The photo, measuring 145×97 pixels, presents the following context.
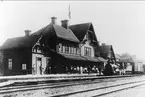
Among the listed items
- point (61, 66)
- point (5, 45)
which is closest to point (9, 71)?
point (5, 45)

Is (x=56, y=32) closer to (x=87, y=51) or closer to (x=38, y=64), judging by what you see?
(x=38, y=64)

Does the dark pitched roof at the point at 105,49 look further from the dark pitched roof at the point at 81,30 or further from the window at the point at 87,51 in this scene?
the dark pitched roof at the point at 81,30

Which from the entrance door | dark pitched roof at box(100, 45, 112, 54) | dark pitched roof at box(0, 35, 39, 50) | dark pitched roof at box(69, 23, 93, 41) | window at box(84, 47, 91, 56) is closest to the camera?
dark pitched roof at box(0, 35, 39, 50)

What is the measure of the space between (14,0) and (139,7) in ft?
20.2

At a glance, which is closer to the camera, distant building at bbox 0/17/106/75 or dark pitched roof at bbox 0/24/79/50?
distant building at bbox 0/17/106/75

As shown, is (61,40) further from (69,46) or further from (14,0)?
(14,0)


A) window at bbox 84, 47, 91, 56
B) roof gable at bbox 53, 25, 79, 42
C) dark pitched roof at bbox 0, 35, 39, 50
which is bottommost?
window at bbox 84, 47, 91, 56

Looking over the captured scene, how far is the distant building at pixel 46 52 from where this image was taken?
25.5m

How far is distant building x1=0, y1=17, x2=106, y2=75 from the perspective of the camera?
1003 inches

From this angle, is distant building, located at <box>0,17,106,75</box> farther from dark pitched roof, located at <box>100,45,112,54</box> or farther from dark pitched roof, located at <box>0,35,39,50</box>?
dark pitched roof, located at <box>100,45,112,54</box>

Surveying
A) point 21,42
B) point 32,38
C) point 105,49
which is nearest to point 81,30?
point 32,38

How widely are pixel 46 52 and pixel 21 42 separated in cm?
Result: 316

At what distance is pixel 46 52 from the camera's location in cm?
2739

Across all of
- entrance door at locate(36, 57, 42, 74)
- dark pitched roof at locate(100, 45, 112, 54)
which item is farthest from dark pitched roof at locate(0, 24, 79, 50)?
dark pitched roof at locate(100, 45, 112, 54)
